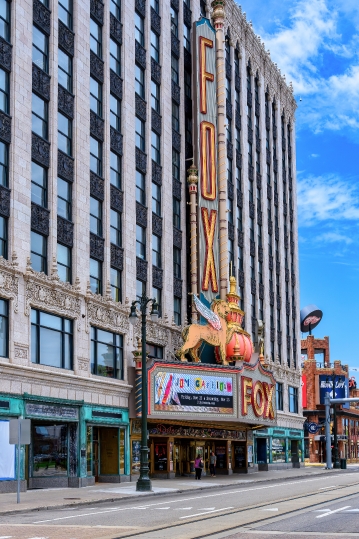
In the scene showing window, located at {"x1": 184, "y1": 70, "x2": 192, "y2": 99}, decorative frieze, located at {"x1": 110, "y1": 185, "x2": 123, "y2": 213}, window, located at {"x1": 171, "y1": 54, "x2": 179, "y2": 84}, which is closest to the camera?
decorative frieze, located at {"x1": 110, "y1": 185, "x2": 123, "y2": 213}

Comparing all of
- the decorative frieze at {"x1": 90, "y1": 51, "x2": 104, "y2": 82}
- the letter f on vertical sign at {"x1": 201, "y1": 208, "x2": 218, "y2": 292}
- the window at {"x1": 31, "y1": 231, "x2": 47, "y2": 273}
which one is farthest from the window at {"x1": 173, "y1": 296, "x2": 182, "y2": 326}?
the window at {"x1": 31, "y1": 231, "x2": 47, "y2": 273}

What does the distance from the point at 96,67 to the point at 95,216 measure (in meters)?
8.46

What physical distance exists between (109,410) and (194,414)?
6.47 meters

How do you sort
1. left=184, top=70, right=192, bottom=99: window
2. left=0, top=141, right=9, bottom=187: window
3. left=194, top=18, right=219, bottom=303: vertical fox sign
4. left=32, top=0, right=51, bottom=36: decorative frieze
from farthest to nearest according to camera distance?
left=184, top=70, right=192, bottom=99: window → left=194, top=18, right=219, bottom=303: vertical fox sign → left=32, top=0, right=51, bottom=36: decorative frieze → left=0, top=141, right=9, bottom=187: window

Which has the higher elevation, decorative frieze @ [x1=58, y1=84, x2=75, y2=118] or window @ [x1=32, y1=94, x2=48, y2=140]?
decorative frieze @ [x1=58, y1=84, x2=75, y2=118]

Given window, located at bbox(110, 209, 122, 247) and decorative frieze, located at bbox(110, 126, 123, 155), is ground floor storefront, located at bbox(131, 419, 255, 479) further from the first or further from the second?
decorative frieze, located at bbox(110, 126, 123, 155)

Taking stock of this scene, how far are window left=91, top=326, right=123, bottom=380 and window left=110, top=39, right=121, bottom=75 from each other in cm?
1571

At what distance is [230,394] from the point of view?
176 ft

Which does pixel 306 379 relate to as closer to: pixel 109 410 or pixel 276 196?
pixel 276 196

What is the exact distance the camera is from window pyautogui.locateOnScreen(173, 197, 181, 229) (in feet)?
190

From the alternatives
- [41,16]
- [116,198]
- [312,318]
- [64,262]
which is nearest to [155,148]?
[116,198]

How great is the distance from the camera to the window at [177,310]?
57031mm

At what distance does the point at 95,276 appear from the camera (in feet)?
152

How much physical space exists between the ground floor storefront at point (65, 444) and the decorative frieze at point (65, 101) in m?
14.8
